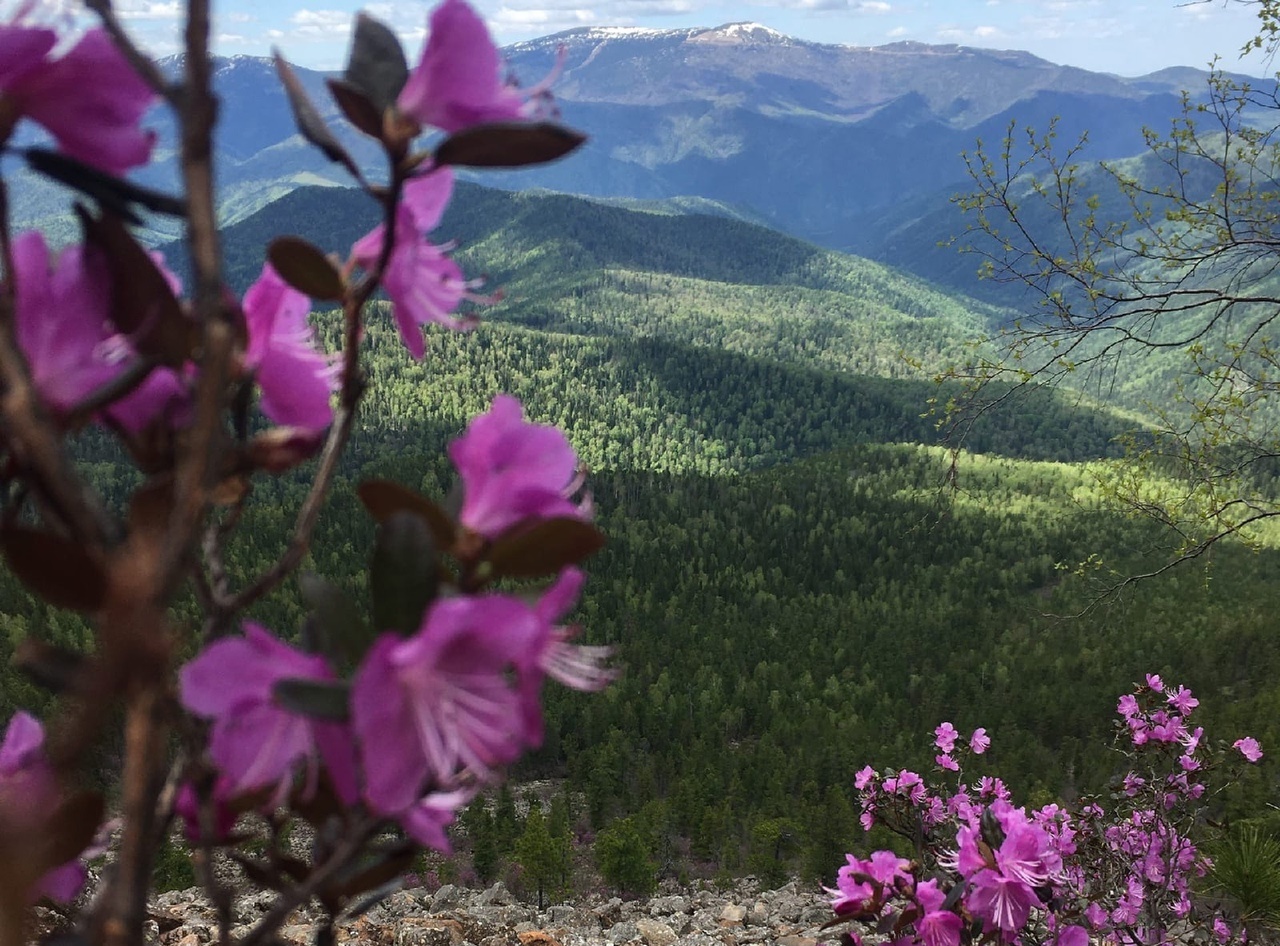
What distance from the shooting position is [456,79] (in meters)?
0.81

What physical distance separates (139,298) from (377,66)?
11.7 inches

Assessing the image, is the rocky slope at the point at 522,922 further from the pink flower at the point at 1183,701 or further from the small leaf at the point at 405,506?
the small leaf at the point at 405,506

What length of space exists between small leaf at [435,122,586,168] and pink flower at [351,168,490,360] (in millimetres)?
73

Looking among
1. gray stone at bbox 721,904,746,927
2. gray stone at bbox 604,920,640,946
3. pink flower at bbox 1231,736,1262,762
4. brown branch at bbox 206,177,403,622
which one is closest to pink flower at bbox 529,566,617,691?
brown branch at bbox 206,177,403,622

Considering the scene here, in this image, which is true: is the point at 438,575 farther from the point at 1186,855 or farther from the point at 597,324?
the point at 597,324

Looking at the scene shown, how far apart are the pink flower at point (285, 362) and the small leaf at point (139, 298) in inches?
5.7

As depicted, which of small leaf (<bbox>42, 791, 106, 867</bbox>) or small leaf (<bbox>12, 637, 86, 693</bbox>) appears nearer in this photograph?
small leaf (<bbox>12, 637, 86, 693</bbox>)

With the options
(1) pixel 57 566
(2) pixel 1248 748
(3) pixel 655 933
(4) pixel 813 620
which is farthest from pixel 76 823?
(4) pixel 813 620

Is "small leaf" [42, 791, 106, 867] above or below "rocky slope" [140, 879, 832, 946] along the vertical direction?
above

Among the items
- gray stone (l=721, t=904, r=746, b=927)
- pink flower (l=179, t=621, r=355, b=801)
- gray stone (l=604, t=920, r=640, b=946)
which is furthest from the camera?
gray stone (l=721, t=904, r=746, b=927)

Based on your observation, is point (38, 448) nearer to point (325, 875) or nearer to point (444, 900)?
point (325, 875)

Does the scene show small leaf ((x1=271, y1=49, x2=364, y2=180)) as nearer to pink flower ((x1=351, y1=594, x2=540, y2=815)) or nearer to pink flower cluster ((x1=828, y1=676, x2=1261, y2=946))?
pink flower ((x1=351, y1=594, x2=540, y2=815))

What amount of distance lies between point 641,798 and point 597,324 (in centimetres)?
17109

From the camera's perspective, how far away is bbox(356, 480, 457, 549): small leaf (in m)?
0.78
